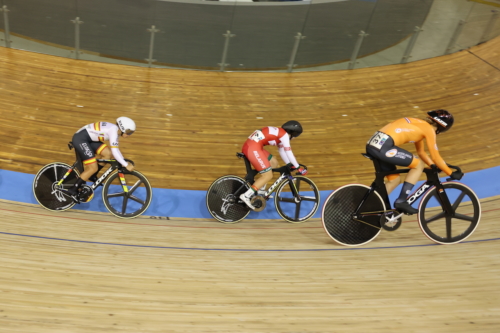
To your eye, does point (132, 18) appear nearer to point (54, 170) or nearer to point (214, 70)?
point (214, 70)

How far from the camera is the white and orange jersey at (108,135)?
14.4ft

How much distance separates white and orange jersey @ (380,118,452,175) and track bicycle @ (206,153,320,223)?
3.47 feet

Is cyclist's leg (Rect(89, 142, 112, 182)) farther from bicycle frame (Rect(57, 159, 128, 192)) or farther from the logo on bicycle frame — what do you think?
the logo on bicycle frame

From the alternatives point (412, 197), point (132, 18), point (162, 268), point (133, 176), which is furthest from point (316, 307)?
point (132, 18)

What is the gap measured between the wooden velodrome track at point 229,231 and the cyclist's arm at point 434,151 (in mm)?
740

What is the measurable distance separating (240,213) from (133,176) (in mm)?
1217

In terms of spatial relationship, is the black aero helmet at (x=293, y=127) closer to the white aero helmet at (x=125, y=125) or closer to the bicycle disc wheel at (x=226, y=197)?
the bicycle disc wheel at (x=226, y=197)

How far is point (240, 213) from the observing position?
186 inches

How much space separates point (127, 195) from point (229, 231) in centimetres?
106

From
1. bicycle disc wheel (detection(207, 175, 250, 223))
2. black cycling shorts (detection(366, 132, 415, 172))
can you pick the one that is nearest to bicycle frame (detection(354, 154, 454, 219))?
black cycling shorts (detection(366, 132, 415, 172))

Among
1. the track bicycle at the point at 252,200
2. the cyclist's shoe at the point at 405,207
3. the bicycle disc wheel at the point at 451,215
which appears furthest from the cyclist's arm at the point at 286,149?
the bicycle disc wheel at the point at 451,215

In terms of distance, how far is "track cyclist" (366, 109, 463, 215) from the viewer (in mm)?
3883

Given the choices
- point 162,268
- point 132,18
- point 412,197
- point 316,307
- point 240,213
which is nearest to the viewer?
point 316,307

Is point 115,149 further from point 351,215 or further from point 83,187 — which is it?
point 351,215
